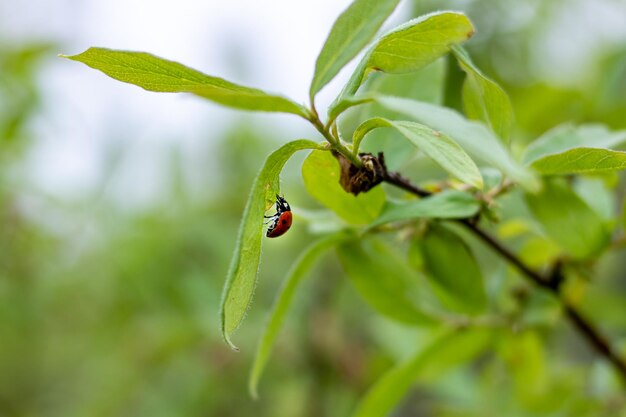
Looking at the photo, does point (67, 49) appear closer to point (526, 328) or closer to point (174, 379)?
point (174, 379)

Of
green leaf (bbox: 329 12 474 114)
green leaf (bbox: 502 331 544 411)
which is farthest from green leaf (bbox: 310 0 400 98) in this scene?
green leaf (bbox: 502 331 544 411)

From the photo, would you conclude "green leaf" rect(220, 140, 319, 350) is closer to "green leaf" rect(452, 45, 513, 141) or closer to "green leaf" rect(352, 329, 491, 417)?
"green leaf" rect(452, 45, 513, 141)

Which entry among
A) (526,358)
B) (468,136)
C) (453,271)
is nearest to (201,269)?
(526,358)

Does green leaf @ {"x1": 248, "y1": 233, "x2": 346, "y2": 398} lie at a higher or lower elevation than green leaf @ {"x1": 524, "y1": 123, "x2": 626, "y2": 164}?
higher

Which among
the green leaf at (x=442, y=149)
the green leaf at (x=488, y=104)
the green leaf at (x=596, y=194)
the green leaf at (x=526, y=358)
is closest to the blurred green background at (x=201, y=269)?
the green leaf at (x=526, y=358)

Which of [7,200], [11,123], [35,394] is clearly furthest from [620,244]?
[35,394]

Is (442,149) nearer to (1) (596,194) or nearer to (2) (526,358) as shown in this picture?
(1) (596,194)

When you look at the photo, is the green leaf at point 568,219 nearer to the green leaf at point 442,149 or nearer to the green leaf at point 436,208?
the green leaf at point 436,208

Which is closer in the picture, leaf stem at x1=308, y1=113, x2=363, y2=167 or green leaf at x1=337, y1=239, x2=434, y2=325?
leaf stem at x1=308, y1=113, x2=363, y2=167
